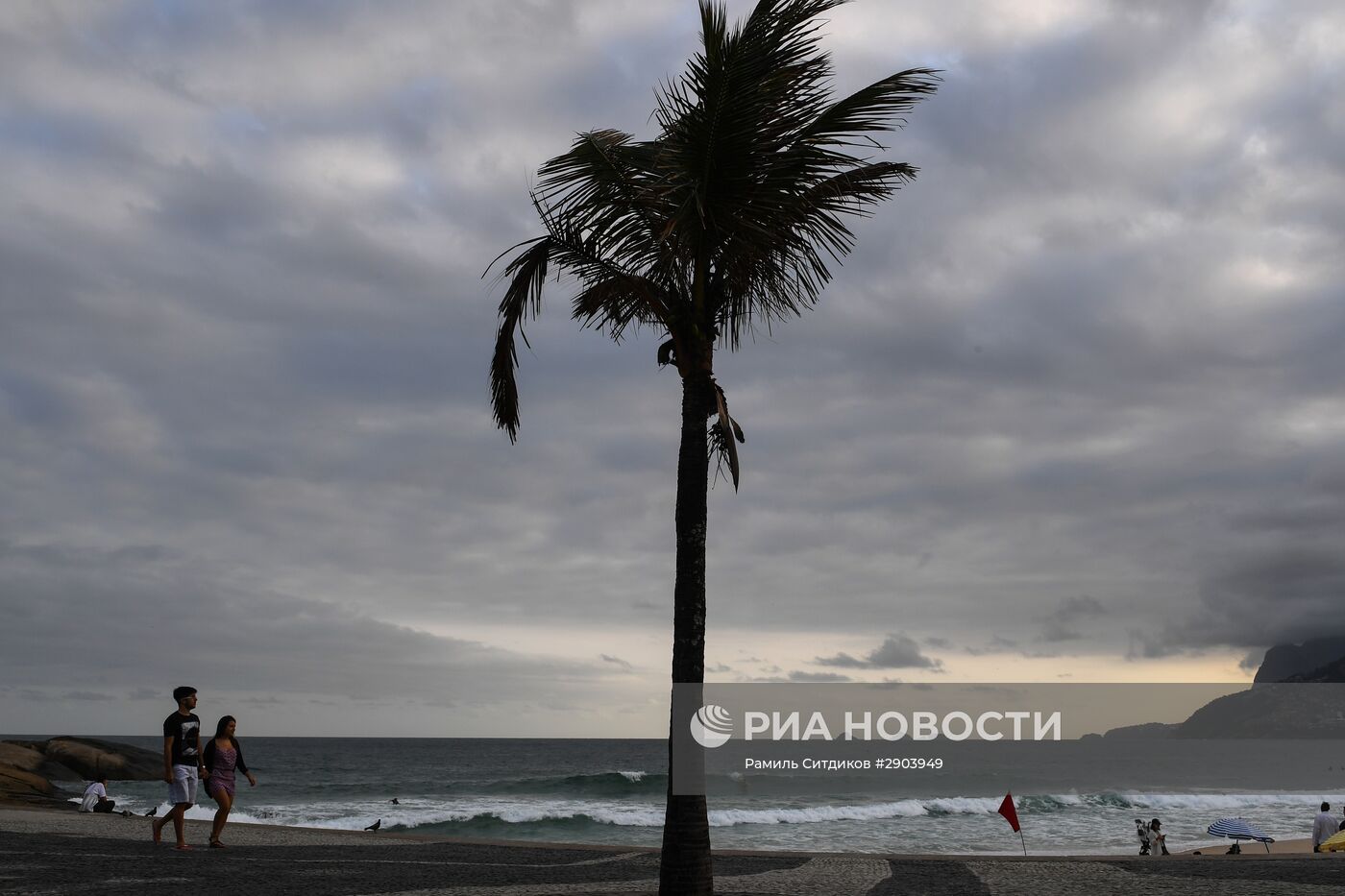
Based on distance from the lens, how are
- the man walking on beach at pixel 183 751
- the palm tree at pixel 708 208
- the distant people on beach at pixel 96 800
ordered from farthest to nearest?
1. the distant people on beach at pixel 96 800
2. the man walking on beach at pixel 183 751
3. the palm tree at pixel 708 208

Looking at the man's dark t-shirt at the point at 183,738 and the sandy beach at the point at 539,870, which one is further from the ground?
the man's dark t-shirt at the point at 183,738

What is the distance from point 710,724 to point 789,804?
1777 inches

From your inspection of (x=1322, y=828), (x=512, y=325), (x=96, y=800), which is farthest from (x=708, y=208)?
(x=96, y=800)

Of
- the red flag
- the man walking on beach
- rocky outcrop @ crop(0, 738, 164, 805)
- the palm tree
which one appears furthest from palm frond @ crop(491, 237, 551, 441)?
rocky outcrop @ crop(0, 738, 164, 805)

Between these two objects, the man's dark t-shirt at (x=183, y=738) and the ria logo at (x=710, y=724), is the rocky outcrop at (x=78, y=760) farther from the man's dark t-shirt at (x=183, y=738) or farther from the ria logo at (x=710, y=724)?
the ria logo at (x=710, y=724)

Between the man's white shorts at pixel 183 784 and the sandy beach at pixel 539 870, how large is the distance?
78cm

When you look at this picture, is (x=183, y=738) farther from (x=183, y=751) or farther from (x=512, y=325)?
(x=512, y=325)

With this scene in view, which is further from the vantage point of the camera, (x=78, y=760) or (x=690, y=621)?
(x=78, y=760)

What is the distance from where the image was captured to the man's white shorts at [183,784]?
41.9 ft

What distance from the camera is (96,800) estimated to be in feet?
84.8

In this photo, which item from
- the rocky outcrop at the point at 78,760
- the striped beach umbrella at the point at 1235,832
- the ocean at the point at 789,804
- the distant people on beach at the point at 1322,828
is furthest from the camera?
the rocky outcrop at the point at 78,760

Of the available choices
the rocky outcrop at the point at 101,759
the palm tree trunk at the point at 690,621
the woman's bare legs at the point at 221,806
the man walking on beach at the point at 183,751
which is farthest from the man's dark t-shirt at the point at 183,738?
the rocky outcrop at the point at 101,759

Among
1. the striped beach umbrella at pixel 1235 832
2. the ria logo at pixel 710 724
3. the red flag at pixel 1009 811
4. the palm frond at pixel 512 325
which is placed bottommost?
the striped beach umbrella at pixel 1235 832

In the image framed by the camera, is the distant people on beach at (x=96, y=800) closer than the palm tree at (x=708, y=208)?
No
